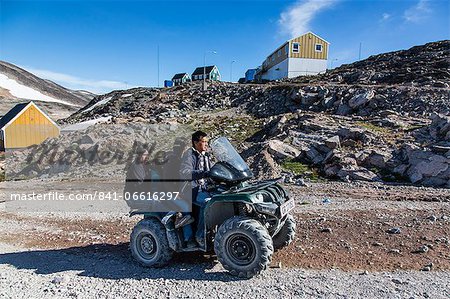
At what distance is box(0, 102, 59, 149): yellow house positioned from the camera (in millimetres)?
28688

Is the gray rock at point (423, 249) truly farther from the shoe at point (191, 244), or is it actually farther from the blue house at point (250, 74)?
the blue house at point (250, 74)

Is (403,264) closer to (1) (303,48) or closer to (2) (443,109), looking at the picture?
(2) (443,109)

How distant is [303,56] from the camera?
51.3 metres

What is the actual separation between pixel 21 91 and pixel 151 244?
12427 cm

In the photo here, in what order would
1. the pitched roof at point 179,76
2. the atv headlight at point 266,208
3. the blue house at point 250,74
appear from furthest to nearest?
the pitched roof at point 179,76
the blue house at point 250,74
the atv headlight at point 266,208

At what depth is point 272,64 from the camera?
5806cm

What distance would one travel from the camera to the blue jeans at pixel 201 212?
5.72 meters

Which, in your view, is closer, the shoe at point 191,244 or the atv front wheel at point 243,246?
the atv front wheel at point 243,246

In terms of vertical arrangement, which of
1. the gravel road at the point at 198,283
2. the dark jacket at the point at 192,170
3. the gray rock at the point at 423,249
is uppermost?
the dark jacket at the point at 192,170

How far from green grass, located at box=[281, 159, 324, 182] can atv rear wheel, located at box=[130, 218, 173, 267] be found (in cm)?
976

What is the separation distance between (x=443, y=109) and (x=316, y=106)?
856cm

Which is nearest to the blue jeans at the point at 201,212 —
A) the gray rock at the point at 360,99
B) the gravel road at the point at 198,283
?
the gravel road at the point at 198,283

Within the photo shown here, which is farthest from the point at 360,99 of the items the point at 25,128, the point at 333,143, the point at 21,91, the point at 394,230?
the point at 21,91

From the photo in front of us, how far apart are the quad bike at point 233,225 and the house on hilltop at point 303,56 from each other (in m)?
47.0
